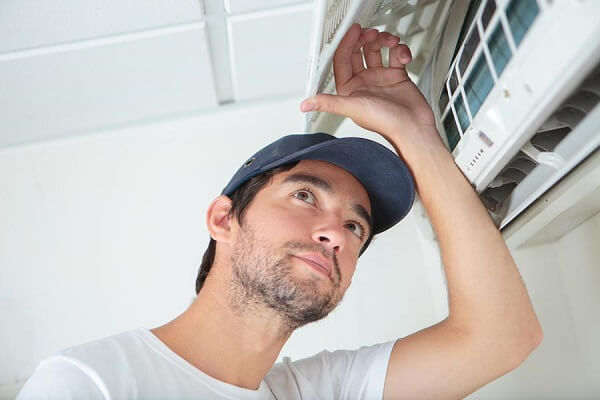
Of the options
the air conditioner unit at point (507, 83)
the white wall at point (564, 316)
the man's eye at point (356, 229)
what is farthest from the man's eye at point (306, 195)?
the white wall at point (564, 316)

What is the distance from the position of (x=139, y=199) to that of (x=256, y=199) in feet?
2.46

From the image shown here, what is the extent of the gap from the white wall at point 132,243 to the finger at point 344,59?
596mm

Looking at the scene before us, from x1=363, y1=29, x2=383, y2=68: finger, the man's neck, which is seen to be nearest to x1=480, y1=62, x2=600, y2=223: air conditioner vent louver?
x1=363, y1=29, x2=383, y2=68: finger

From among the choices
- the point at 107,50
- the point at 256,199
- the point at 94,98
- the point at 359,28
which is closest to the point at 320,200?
the point at 256,199

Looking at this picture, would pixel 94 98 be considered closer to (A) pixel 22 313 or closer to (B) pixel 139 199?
(B) pixel 139 199

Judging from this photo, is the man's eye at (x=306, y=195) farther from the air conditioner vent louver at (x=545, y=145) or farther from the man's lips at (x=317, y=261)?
the air conditioner vent louver at (x=545, y=145)

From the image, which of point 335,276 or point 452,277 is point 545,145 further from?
point 335,276

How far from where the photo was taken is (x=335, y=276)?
3.54ft

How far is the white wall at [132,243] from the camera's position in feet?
5.34

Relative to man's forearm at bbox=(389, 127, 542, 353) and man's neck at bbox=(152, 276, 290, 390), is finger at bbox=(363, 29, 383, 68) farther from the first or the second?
man's neck at bbox=(152, 276, 290, 390)

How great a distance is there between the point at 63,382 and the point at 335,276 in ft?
1.69

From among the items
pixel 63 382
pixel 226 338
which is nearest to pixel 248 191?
pixel 226 338

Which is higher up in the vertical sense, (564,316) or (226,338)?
(226,338)

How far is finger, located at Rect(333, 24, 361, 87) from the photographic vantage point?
3.89ft
